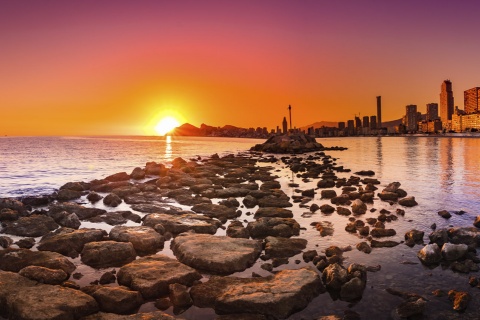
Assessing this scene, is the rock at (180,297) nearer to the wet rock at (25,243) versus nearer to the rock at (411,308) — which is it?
the rock at (411,308)

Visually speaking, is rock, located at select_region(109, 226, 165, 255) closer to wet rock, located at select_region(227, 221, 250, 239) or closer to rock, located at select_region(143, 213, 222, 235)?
rock, located at select_region(143, 213, 222, 235)

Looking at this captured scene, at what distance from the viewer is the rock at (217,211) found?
19125mm

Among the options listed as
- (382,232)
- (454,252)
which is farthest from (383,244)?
(454,252)

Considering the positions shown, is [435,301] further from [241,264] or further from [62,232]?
[62,232]

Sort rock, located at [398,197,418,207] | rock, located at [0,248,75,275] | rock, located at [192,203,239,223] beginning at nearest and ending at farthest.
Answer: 1. rock, located at [0,248,75,275]
2. rock, located at [192,203,239,223]
3. rock, located at [398,197,418,207]

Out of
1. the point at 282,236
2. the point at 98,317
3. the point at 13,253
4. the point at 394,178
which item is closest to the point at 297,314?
the point at 98,317

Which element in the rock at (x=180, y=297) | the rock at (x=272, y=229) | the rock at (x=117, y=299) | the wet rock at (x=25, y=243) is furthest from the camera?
the rock at (x=272, y=229)

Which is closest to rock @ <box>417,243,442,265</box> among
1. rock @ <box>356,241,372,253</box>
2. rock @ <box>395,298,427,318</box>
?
rock @ <box>356,241,372,253</box>

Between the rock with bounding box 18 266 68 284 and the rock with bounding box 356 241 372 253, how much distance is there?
34.2ft

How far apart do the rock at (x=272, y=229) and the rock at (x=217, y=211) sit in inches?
105

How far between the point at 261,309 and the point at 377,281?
13.2 ft

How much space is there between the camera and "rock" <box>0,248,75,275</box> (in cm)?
1148

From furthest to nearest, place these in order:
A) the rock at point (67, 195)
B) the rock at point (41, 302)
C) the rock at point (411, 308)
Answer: the rock at point (67, 195) < the rock at point (411, 308) < the rock at point (41, 302)

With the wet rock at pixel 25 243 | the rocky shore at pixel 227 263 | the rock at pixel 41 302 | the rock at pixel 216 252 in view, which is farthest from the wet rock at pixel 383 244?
the wet rock at pixel 25 243
